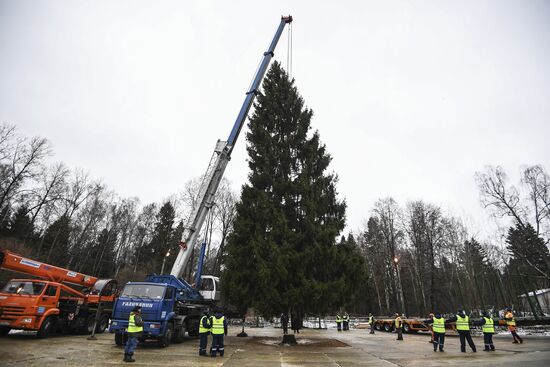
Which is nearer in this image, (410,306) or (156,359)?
(156,359)

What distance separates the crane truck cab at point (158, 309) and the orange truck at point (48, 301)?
8.05ft

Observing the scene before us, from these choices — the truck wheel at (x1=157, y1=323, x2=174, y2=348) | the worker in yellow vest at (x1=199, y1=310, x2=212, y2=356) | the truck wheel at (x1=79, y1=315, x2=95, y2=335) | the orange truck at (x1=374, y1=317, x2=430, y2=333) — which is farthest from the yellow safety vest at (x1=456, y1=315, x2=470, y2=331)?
the truck wheel at (x1=79, y1=315, x2=95, y2=335)

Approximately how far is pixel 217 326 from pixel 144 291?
354cm

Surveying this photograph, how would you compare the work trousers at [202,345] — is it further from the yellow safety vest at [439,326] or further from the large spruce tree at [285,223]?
the yellow safety vest at [439,326]

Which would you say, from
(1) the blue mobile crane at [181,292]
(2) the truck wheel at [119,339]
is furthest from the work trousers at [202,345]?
(2) the truck wheel at [119,339]

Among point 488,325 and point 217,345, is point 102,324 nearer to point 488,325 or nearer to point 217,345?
point 217,345

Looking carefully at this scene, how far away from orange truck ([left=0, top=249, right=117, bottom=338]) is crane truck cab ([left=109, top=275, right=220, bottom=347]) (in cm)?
245

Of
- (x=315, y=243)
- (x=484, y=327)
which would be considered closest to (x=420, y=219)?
(x=484, y=327)

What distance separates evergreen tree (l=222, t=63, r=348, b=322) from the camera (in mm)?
11797

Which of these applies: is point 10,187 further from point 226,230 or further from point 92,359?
point 92,359

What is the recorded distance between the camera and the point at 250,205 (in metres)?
14.1

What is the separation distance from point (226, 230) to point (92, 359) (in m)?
24.7

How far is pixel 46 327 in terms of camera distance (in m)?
11.5

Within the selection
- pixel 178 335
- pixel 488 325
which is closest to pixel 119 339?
pixel 178 335
